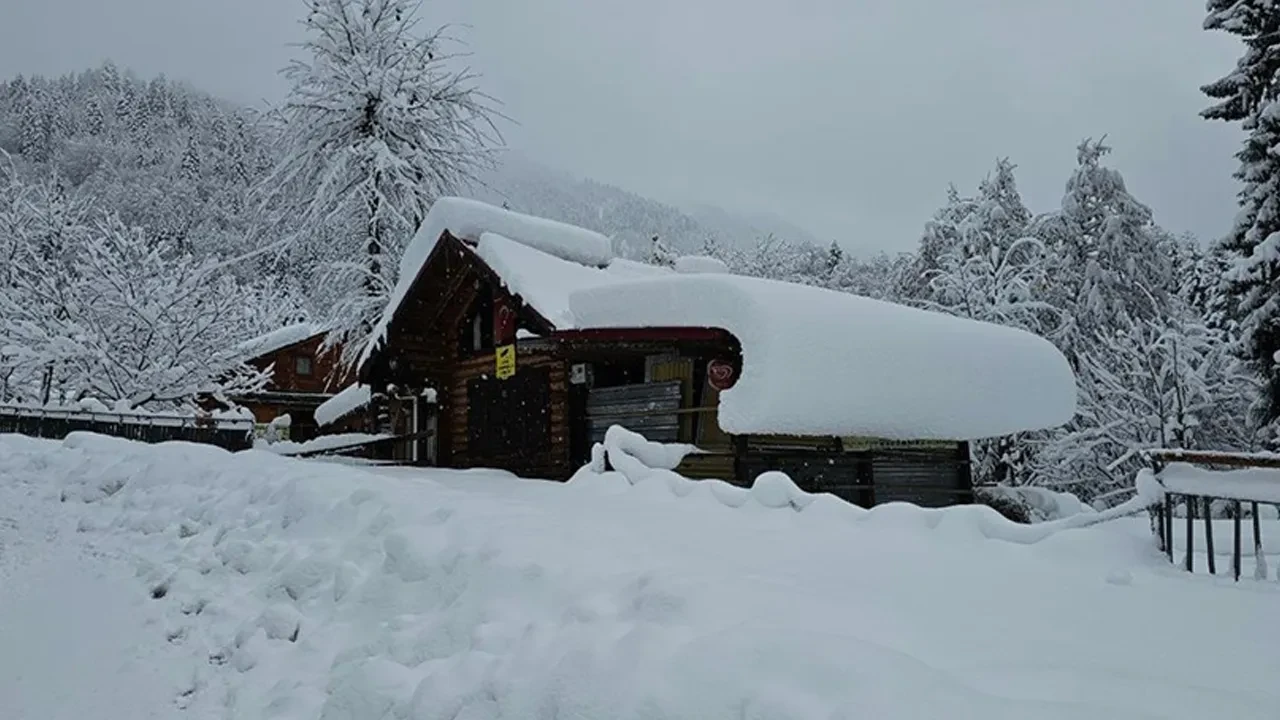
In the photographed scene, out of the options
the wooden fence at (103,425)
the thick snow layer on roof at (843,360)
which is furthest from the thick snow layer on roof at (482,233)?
the thick snow layer on roof at (843,360)

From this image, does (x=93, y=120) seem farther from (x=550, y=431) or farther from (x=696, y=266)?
(x=550, y=431)

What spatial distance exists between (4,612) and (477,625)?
13.8ft

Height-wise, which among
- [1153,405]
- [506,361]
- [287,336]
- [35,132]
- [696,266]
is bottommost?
[1153,405]

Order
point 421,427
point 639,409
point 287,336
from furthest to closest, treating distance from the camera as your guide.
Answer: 1. point 287,336
2. point 421,427
3. point 639,409

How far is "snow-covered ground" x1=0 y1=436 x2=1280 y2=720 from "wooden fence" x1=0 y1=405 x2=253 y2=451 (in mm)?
9067

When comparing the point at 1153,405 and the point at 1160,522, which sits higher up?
the point at 1153,405

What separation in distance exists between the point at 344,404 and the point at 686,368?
13246 mm

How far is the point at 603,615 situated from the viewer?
14.3ft

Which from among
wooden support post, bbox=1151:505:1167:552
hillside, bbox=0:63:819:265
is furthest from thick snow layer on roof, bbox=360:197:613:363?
hillside, bbox=0:63:819:265

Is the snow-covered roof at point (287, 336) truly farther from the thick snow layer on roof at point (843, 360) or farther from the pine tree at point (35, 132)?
the pine tree at point (35, 132)

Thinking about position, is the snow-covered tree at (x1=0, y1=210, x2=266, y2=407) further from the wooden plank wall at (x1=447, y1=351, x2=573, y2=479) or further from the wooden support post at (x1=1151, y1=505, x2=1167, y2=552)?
the wooden support post at (x1=1151, y1=505, x2=1167, y2=552)

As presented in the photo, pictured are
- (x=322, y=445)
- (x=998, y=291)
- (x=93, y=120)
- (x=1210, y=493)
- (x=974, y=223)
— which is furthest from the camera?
(x=93, y=120)

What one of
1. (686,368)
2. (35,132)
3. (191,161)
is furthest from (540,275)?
(35,132)

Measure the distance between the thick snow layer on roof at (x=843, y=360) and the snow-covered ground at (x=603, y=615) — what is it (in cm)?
313
